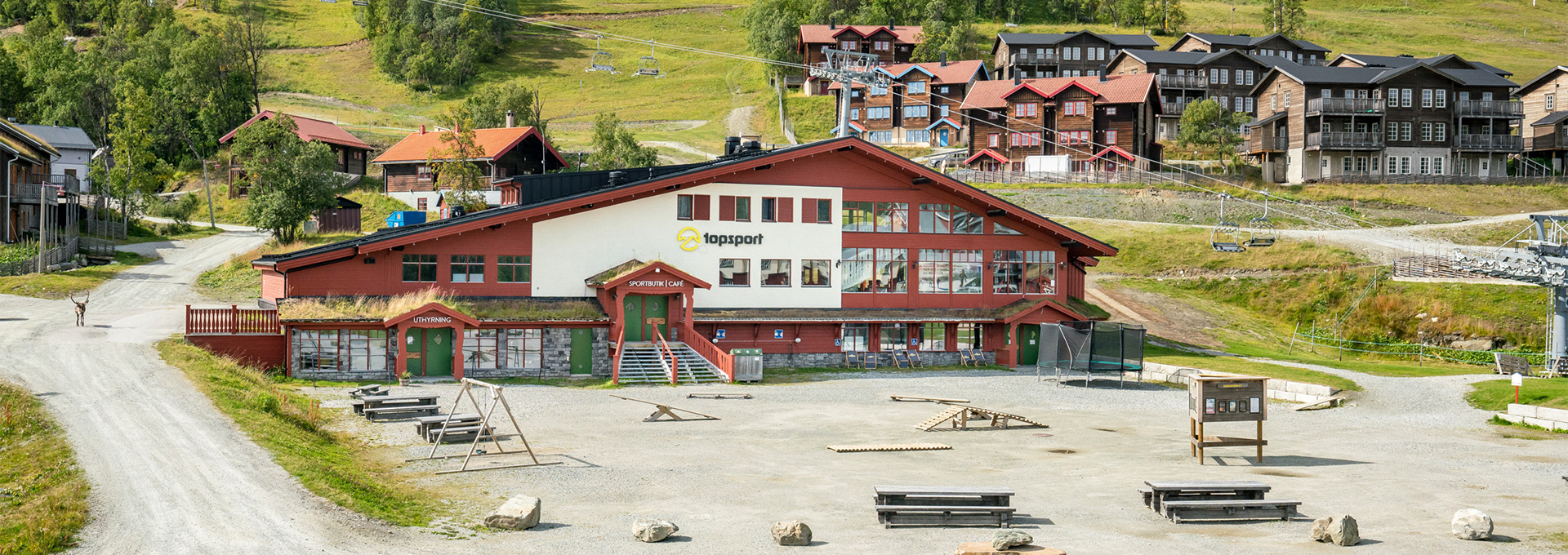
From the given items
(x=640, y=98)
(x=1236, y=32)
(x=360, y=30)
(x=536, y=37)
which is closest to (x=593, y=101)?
(x=640, y=98)

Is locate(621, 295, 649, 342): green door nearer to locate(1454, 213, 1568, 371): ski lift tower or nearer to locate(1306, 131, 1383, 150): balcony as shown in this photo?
locate(1454, 213, 1568, 371): ski lift tower

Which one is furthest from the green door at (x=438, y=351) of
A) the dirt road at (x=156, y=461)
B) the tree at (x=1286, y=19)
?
the tree at (x=1286, y=19)

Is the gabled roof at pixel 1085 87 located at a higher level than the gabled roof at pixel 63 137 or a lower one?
higher

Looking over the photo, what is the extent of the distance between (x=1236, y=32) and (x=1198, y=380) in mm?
136888

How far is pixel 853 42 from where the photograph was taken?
128 m

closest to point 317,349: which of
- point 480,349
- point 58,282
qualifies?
point 480,349

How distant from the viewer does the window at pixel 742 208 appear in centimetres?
4681

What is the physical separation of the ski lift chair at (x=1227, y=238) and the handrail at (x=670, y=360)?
30.7 m

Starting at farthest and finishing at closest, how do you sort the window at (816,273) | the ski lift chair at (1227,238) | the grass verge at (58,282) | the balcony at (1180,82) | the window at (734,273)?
the balcony at (1180,82) < the ski lift chair at (1227,238) < the grass verge at (58,282) < the window at (816,273) < the window at (734,273)

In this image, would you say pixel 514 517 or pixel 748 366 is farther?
pixel 748 366

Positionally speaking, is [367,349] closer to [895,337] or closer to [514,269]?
[514,269]

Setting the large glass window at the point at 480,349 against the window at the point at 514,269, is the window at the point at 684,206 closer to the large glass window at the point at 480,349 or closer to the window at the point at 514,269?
the window at the point at 514,269

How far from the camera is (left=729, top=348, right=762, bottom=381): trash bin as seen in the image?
40906mm

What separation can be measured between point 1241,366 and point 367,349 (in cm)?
3086
